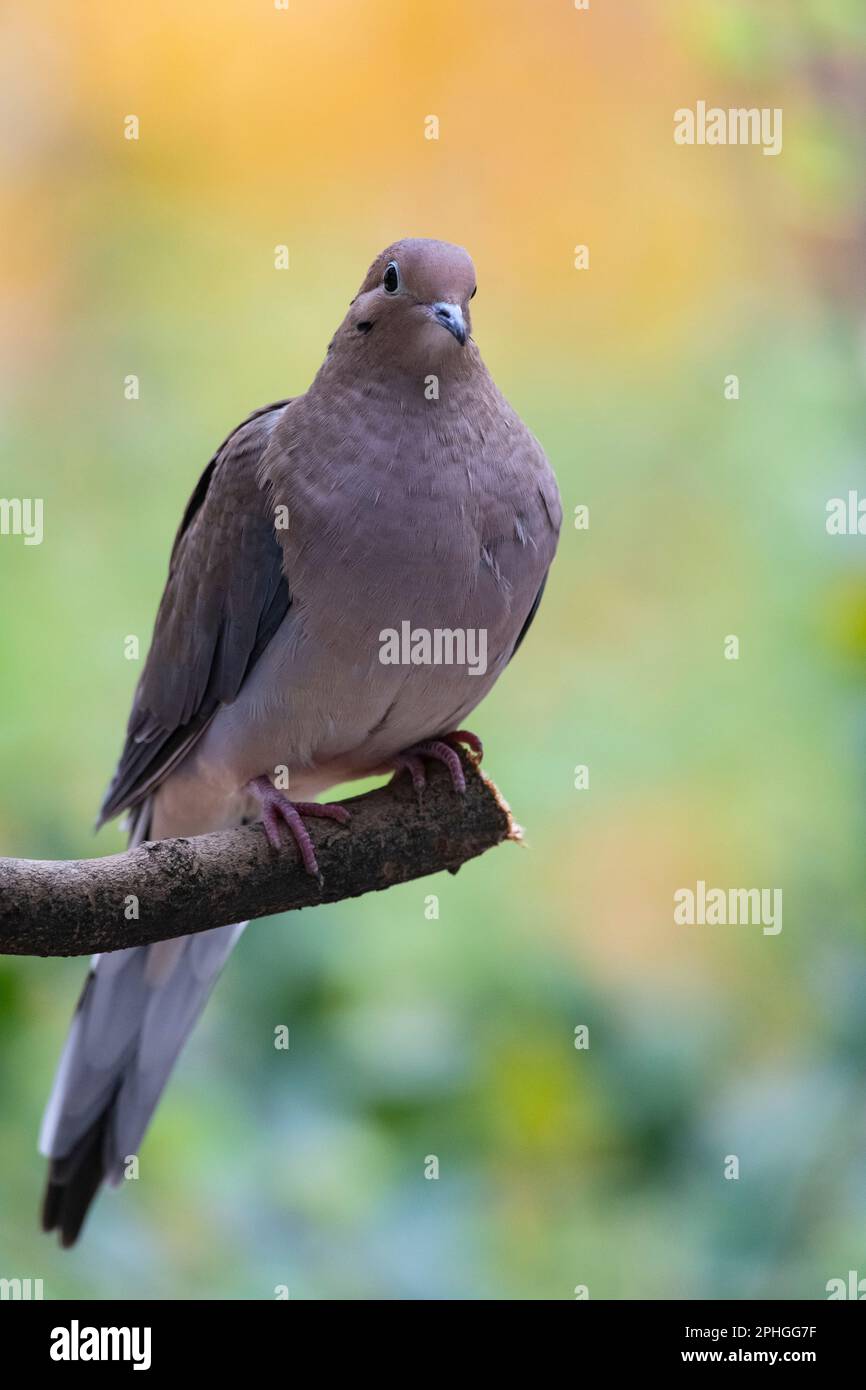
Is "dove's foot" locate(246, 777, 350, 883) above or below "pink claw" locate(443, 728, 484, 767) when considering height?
below

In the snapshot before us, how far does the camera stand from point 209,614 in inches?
105

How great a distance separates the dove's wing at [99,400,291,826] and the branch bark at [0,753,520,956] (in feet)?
1.25

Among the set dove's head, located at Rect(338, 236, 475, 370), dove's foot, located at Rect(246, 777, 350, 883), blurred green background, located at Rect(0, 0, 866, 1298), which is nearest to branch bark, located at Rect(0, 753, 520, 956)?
dove's foot, located at Rect(246, 777, 350, 883)

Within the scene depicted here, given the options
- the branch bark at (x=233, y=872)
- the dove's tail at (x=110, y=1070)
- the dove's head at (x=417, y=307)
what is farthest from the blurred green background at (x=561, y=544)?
the dove's head at (x=417, y=307)

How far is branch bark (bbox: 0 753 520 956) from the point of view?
2.04 meters

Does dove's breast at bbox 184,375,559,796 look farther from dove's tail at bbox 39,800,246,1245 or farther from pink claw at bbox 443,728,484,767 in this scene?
dove's tail at bbox 39,800,246,1245

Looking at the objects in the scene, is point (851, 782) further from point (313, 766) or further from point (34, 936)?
point (34, 936)

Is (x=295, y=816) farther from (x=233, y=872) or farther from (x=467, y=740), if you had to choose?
(x=467, y=740)

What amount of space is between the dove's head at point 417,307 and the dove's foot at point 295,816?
769 millimetres

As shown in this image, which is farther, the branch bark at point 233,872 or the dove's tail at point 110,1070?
the dove's tail at point 110,1070

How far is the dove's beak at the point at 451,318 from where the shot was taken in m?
2.35

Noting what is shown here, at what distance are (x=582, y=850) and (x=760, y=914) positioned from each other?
761mm

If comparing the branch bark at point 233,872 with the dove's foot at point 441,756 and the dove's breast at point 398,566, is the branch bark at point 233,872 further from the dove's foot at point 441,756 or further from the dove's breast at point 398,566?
the dove's breast at point 398,566

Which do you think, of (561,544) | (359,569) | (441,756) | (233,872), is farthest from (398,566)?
(561,544)
